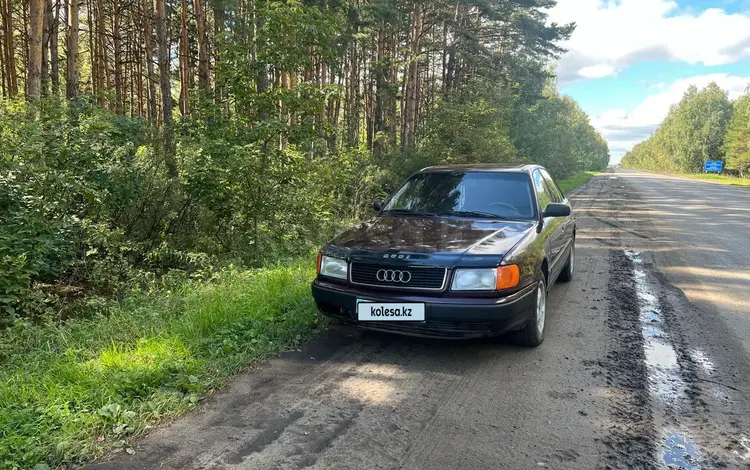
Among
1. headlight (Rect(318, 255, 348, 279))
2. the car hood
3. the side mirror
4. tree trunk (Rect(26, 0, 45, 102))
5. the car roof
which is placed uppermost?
tree trunk (Rect(26, 0, 45, 102))

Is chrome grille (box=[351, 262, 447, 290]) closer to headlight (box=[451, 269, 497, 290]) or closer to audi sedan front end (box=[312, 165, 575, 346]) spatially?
audi sedan front end (box=[312, 165, 575, 346])

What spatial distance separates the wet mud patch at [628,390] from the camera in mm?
2605

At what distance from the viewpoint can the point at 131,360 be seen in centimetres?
351

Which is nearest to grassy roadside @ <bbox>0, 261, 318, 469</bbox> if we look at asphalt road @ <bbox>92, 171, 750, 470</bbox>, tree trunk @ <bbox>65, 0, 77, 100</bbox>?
asphalt road @ <bbox>92, 171, 750, 470</bbox>

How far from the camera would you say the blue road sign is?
67619 mm

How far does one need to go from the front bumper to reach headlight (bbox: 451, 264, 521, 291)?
9 cm

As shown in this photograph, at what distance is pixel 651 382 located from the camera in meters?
3.50

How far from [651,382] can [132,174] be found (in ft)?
21.7

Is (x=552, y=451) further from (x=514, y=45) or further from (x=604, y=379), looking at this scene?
(x=514, y=45)

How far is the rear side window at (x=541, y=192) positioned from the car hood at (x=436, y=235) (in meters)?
0.68

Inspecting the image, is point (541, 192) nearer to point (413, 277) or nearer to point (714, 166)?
point (413, 277)

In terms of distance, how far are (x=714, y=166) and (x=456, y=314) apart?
81697 millimetres

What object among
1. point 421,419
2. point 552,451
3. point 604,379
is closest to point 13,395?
point 421,419

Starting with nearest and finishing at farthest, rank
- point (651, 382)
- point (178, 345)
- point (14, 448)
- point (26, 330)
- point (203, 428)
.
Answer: point (14, 448), point (203, 428), point (651, 382), point (178, 345), point (26, 330)
